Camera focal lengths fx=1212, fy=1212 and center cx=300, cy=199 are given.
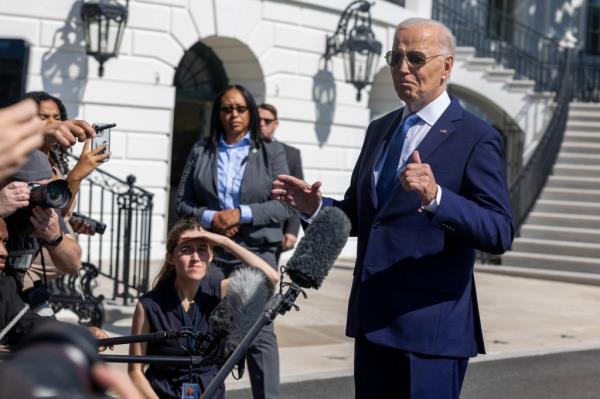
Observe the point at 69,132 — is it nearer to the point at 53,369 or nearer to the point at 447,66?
the point at 447,66

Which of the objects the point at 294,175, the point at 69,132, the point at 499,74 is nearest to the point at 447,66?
the point at 69,132

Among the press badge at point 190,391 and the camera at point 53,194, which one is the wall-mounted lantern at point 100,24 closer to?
the press badge at point 190,391

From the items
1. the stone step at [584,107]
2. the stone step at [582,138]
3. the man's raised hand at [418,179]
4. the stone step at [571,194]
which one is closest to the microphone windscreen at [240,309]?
the man's raised hand at [418,179]

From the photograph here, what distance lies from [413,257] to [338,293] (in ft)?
32.9

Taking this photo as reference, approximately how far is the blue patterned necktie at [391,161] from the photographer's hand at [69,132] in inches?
41.8

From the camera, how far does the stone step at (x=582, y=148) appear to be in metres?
21.4

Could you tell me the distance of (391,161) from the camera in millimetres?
4219

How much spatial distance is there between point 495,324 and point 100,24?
6047mm

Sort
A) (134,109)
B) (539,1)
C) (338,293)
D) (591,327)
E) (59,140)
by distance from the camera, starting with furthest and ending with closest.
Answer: (539,1), (134,109), (338,293), (591,327), (59,140)

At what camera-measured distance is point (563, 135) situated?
2206 centimetres

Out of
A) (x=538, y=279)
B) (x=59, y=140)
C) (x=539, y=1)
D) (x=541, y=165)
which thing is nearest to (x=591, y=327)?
(x=538, y=279)

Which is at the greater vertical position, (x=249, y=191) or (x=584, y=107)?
(x=584, y=107)

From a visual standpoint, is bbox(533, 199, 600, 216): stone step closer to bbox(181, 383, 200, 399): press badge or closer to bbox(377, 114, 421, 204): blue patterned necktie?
bbox(181, 383, 200, 399): press badge

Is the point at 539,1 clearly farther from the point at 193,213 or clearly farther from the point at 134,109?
the point at 193,213
